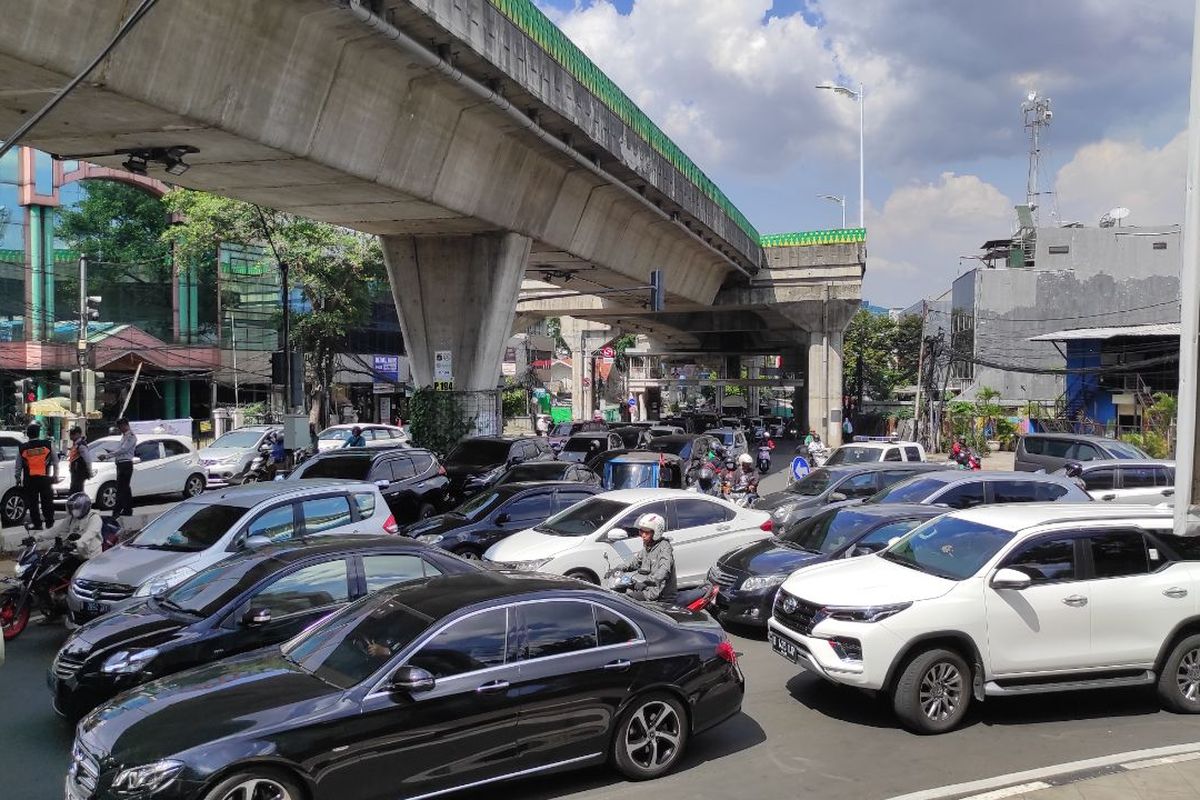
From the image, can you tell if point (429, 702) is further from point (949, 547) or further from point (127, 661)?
point (949, 547)

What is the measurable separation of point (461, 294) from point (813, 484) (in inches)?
388

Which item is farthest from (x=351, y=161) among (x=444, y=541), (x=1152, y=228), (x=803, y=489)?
(x=1152, y=228)

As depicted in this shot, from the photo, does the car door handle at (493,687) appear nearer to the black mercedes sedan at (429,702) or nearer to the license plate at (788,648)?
the black mercedes sedan at (429,702)

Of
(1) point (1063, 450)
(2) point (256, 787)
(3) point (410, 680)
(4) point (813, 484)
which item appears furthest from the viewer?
(1) point (1063, 450)

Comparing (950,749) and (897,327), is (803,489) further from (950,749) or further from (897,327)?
(897,327)

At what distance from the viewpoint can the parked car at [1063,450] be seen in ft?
66.4

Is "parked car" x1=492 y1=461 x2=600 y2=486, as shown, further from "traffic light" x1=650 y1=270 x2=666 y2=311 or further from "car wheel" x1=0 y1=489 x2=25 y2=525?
"traffic light" x1=650 y1=270 x2=666 y2=311

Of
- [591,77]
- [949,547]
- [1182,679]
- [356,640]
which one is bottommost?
[1182,679]

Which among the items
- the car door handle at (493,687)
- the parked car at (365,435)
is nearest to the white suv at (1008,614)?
the car door handle at (493,687)

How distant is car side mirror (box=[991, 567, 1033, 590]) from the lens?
22.8 ft

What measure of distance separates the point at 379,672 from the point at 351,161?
11.2 m

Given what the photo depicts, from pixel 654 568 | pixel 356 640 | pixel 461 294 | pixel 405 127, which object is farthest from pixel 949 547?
pixel 461 294

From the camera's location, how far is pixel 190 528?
384 inches

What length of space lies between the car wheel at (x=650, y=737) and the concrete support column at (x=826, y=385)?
36.8m
